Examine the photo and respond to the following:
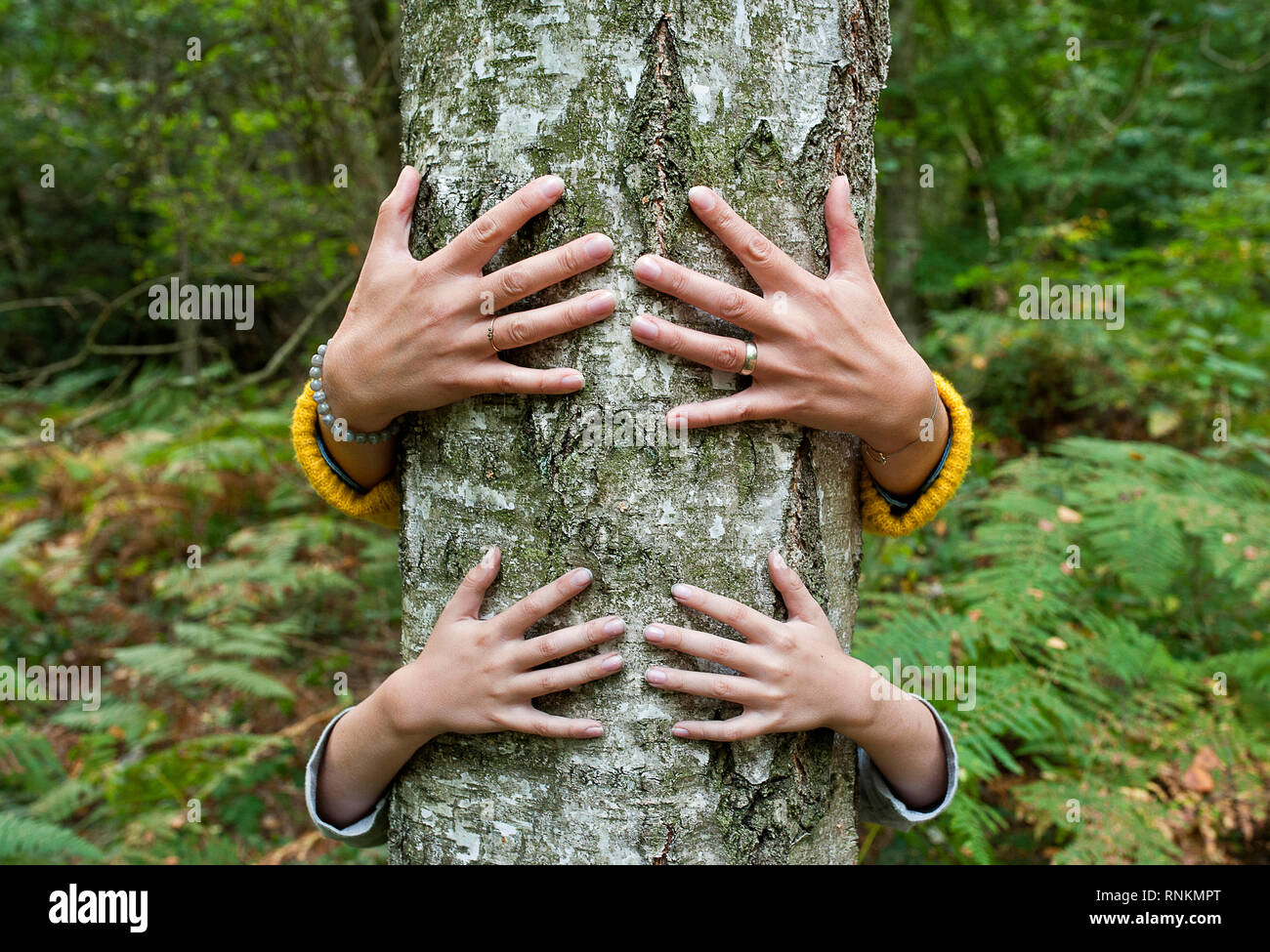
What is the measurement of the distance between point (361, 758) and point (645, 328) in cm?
86

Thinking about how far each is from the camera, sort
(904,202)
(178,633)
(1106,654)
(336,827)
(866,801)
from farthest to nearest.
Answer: (904,202) → (178,633) → (1106,654) → (866,801) → (336,827)

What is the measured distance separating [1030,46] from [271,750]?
385 inches

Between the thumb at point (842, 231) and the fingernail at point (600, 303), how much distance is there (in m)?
0.38

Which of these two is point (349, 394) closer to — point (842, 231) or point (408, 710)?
point (408, 710)

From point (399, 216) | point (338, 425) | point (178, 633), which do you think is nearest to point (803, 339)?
point (399, 216)

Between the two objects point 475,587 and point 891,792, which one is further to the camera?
point 891,792

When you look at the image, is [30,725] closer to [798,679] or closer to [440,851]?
[440,851]

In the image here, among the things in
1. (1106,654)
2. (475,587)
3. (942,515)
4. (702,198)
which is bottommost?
(1106,654)

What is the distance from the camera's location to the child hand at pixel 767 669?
109 centimetres

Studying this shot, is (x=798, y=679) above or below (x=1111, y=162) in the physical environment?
below

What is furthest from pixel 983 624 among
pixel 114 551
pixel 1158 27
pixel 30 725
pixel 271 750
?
pixel 1158 27

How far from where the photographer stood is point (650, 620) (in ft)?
3.64

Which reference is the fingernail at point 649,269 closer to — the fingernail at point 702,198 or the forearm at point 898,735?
the fingernail at point 702,198

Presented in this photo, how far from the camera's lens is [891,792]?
1426mm
